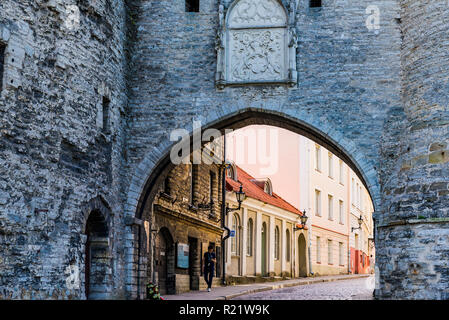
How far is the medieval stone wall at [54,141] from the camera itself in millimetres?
9758

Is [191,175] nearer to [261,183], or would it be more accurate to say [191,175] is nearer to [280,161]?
[261,183]

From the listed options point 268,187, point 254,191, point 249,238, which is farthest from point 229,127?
point 268,187

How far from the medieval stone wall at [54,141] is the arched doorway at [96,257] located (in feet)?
0.77

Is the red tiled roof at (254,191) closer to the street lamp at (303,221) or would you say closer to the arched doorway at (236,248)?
the street lamp at (303,221)

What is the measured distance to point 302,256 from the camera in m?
29.5

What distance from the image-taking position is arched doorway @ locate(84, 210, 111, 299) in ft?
41.7

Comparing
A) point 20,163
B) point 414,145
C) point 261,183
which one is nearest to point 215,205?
point 261,183

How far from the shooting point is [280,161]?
29875 mm

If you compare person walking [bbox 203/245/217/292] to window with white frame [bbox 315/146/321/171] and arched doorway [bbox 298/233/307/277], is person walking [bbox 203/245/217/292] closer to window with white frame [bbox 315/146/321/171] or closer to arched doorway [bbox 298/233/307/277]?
arched doorway [bbox 298/233/307/277]

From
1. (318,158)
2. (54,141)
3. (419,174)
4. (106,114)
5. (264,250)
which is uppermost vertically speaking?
(318,158)

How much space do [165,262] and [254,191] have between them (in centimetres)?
877

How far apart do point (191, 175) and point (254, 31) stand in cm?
596

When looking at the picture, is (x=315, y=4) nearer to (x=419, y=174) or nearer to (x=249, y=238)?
(x=419, y=174)

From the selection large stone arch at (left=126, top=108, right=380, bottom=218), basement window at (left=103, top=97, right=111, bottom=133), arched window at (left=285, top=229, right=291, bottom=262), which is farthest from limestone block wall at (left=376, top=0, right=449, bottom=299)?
arched window at (left=285, top=229, right=291, bottom=262)
